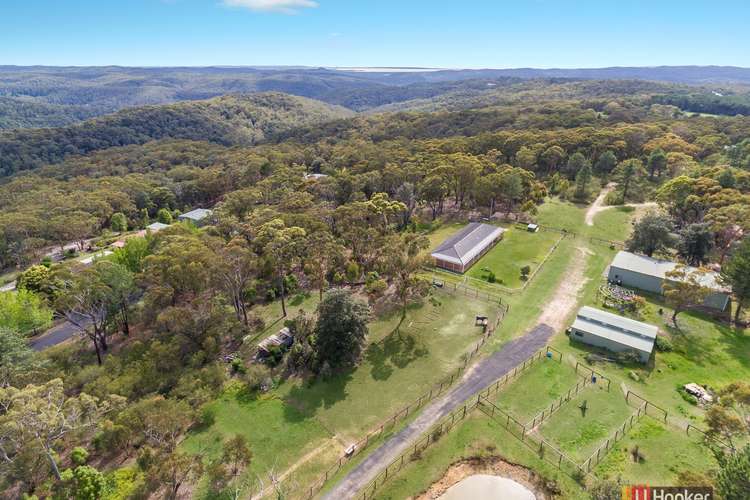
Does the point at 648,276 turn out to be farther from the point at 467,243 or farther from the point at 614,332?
the point at 467,243

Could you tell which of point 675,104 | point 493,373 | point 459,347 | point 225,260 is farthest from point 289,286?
point 675,104

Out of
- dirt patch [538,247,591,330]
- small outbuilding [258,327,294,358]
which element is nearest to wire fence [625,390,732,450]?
dirt patch [538,247,591,330]

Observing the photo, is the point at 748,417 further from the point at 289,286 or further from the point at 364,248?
the point at 289,286

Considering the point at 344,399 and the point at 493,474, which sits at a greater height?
the point at 493,474

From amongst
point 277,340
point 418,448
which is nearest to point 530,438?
point 418,448

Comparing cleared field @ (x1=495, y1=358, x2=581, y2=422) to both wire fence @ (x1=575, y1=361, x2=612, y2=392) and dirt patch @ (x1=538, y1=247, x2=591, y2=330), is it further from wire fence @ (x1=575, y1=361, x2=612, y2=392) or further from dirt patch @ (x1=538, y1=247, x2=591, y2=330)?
dirt patch @ (x1=538, y1=247, x2=591, y2=330)

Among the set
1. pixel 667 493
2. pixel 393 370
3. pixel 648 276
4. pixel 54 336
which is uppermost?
pixel 648 276
